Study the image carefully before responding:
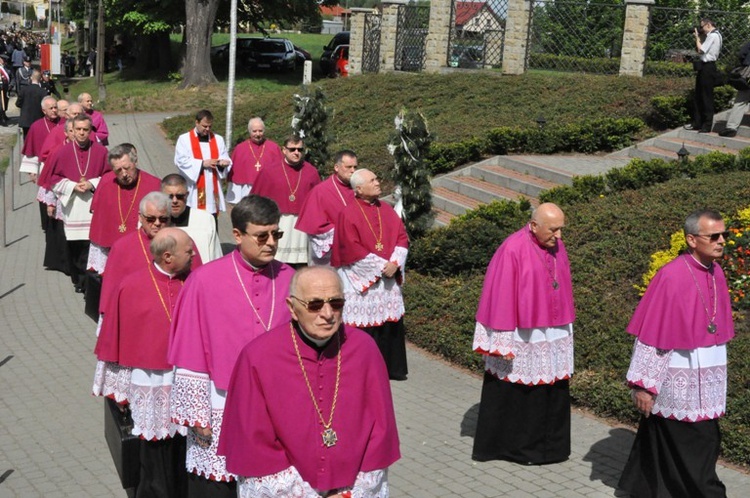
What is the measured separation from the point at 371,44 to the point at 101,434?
74.5 feet

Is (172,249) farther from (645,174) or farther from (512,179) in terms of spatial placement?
(512,179)

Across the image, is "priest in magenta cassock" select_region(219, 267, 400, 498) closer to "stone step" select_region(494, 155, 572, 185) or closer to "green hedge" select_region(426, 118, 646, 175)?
"stone step" select_region(494, 155, 572, 185)

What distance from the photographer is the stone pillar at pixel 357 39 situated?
30000 mm

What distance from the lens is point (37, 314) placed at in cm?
1231

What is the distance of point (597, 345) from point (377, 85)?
52.7ft

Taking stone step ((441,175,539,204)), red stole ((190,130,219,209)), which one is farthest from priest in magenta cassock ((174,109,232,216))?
stone step ((441,175,539,204))

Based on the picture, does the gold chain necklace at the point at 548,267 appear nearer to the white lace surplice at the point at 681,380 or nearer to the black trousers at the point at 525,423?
the black trousers at the point at 525,423

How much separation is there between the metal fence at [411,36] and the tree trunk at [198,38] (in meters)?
10.1

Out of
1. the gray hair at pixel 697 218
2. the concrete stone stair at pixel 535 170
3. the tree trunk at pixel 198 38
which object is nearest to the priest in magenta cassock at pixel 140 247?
the gray hair at pixel 697 218

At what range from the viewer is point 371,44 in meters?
30.1

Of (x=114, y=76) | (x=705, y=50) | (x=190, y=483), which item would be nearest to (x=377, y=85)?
(x=705, y=50)

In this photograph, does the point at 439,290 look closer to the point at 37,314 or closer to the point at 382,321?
the point at 382,321

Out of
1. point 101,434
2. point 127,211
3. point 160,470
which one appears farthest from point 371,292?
point 160,470

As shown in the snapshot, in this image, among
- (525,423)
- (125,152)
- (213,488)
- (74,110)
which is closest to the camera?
(213,488)
